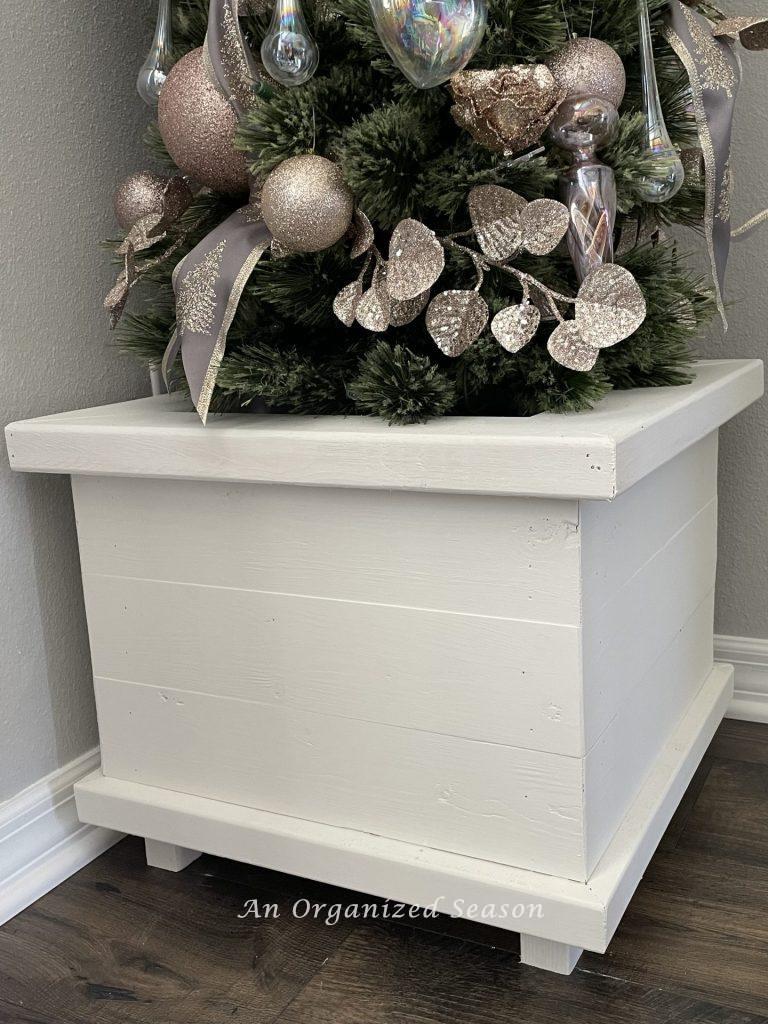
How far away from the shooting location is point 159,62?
0.86 m

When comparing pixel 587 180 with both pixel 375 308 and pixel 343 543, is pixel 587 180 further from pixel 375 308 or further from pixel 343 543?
pixel 343 543

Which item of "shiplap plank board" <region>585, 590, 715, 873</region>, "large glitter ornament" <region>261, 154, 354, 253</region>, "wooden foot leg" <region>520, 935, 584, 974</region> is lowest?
"wooden foot leg" <region>520, 935, 584, 974</region>

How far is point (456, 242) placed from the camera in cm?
77

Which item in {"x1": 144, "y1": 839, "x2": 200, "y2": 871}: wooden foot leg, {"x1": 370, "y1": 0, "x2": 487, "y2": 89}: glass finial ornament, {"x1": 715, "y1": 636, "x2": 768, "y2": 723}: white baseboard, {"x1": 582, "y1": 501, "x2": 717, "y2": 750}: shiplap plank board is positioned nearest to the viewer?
{"x1": 370, "y1": 0, "x2": 487, "y2": 89}: glass finial ornament

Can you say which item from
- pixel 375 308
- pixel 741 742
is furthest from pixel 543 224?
pixel 741 742

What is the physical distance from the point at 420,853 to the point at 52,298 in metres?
0.63

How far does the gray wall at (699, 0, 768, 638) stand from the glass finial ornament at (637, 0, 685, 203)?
45 centimetres

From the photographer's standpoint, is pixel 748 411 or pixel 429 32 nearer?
pixel 429 32

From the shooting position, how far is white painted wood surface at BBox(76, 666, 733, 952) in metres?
0.75

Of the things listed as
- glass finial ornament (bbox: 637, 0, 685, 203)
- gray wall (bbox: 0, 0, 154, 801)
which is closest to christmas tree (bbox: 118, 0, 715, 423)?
glass finial ornament (bbox: 637, 0, 685, 203)

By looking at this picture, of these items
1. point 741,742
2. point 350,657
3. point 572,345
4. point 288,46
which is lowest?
point 741,742

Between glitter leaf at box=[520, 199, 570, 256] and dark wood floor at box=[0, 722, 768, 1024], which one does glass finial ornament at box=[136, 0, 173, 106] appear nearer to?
glitter leaf at box=[520, 199, 570, 256]

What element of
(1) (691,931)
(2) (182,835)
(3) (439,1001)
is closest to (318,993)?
(3) (439,1001)

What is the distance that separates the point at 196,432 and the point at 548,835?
425 mm
